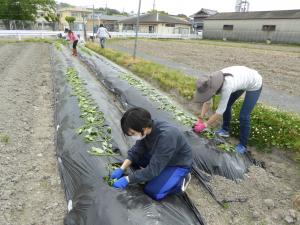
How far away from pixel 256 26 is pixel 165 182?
33.4 m

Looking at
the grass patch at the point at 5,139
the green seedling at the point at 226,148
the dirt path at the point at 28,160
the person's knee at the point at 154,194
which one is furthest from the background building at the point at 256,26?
the person's knee at the point at 154,194

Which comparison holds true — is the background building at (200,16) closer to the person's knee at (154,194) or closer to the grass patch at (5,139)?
the grass patch at (5,139)

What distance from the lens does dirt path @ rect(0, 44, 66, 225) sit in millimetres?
3080

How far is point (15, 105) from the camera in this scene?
6172 millimetres

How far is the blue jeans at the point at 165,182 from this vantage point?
2.77 meters

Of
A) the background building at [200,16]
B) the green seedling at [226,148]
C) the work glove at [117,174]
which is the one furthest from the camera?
the background building at [200,16]

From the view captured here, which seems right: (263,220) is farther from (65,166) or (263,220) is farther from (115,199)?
(65,166)

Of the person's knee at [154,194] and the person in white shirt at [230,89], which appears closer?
the person's knee at [154,194]

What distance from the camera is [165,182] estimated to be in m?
2.77

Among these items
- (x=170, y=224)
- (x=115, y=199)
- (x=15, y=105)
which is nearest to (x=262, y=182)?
(x=170, y=224)

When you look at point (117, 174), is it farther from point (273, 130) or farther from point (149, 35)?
point (149, 35)

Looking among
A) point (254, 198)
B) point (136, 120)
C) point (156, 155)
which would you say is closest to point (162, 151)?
point (156, 155)

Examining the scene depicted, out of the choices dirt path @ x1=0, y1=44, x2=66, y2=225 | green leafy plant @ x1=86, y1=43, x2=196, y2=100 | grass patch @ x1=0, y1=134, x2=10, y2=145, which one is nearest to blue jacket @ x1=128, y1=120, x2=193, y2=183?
dirt path @ x1=0, y1=44, x2=66, y2=225

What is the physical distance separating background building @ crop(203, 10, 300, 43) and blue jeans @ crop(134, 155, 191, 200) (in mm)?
30193
